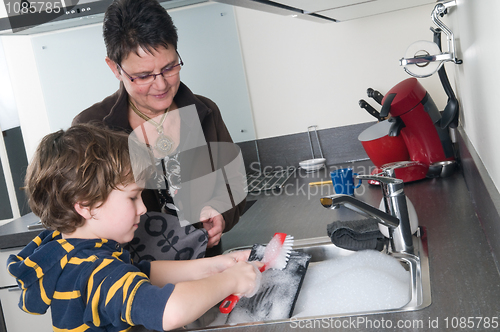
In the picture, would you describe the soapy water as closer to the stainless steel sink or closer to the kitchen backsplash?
the stainless steel sink

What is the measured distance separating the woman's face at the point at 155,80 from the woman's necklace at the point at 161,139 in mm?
30

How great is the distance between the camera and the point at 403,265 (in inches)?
40.0

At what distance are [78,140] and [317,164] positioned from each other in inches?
55.6

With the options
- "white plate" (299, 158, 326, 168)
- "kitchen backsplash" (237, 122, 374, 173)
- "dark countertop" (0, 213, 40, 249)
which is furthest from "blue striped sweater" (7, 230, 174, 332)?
"kitchen backsplash" (237, 122, 374, 173)

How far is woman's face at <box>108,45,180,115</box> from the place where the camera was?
3.66ft

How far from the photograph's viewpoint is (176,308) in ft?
2.40

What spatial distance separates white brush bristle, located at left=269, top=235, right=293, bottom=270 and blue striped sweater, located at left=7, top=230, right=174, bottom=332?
0.29m

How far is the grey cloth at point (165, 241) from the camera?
1074 millimetres

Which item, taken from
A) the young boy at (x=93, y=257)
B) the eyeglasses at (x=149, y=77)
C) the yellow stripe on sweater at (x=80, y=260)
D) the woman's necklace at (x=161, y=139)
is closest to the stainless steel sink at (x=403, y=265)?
the young boy at (x=93, y=257)

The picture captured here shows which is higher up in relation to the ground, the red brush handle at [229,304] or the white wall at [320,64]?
the white wall at [320,64]

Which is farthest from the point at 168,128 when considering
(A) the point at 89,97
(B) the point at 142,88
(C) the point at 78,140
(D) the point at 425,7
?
(D) the point at 425,7

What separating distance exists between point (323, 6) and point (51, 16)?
3.32 feet

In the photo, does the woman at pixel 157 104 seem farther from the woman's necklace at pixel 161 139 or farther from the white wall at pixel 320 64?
the white wall at pixel 320 64

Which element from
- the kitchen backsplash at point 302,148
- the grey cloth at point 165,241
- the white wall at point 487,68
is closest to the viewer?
the white wall at point 487,68
